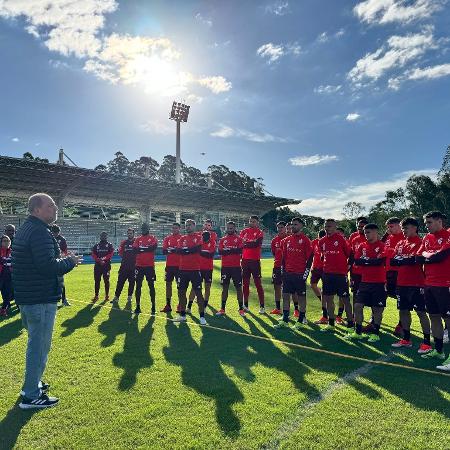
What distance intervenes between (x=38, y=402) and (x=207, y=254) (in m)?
5.58

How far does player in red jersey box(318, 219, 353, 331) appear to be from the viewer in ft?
24.5

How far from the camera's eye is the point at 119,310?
376 inches

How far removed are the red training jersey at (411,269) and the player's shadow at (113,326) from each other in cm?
505

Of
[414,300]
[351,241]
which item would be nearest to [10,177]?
[351,241]

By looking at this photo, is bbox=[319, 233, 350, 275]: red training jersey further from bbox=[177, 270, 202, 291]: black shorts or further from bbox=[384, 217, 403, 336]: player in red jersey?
bbox=[177, 270, 202, 291]: black shorts

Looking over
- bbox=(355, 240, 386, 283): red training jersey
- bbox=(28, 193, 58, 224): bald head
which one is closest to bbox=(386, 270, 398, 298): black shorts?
bbox=(355, 240, 386, 283): red training jersey

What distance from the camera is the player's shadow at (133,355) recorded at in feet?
15.9

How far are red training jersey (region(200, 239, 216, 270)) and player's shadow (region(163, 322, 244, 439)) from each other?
7.74 ft

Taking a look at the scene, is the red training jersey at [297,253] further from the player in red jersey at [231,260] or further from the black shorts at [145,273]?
the black shorts at [145,273]

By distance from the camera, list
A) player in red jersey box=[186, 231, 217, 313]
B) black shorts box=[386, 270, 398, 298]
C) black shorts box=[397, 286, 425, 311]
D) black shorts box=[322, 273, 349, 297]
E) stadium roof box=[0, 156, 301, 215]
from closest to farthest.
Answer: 1. black shorts box=[397, 286, 425, 311]
2. black shorts box=[322, 273, 349, 297]
3. black shorts box=[386, 270, 398, 298]
4. player in red jersey box=[186, 231, 217, 313]
5. stadium roof box=[0, 156, 301, 215]

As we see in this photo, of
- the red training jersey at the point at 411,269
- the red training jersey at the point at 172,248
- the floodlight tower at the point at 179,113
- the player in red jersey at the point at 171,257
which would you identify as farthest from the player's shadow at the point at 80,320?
the floodlight tower at the point at 179,113

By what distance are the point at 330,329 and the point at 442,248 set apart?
2851 mm

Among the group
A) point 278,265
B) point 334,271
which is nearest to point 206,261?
point 278,265

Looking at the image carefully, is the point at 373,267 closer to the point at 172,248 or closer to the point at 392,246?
the point at 392,246
